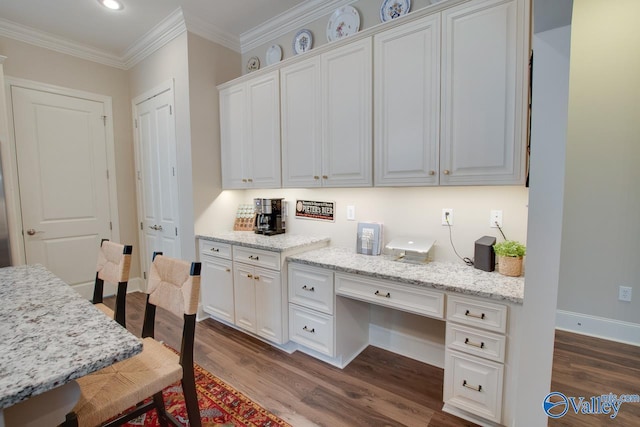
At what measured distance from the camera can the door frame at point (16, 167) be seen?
2650 millimetres

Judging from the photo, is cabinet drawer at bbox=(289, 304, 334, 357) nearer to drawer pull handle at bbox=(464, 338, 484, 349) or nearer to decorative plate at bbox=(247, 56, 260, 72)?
drawer pull handle at bbox=(464, 338, 484, 349)

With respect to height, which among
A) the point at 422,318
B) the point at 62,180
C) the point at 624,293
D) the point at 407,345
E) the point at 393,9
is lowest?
the point at 407,345

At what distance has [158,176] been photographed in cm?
337

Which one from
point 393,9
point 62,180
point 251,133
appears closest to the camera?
point 393,9

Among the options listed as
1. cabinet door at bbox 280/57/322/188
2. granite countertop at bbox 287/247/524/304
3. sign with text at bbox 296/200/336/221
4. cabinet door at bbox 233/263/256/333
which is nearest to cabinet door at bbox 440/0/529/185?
granite countertop at bbox 287/247/524/304

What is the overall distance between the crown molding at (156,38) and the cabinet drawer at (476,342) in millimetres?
3307

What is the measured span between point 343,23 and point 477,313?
7.63ft

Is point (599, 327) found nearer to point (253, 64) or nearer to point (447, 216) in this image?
point (447, 216)

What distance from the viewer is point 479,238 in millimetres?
1938

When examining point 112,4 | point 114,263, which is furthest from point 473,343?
point 112,4

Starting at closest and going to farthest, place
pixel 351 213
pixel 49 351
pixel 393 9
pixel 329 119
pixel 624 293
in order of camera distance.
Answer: pixel 49 351 → pixel 393 9 → pixel 329 119 → pixel 624 293 → pixel 351 213

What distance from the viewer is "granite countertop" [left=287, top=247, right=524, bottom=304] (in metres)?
1.52

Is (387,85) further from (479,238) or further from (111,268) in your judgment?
(111,268)

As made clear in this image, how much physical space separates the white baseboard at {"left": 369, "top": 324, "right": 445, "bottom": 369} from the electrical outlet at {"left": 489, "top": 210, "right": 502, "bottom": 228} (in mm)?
946
